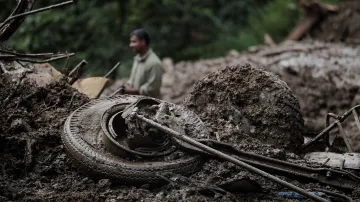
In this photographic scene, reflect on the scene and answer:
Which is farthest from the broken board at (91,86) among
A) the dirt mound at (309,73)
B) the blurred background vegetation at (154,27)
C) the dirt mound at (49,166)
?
the blurred background vegetation at (154,27)

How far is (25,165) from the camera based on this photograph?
4.57 metres

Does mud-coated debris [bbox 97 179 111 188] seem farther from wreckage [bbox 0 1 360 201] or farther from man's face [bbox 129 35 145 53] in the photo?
man's face [bbox 129 35 145 53]

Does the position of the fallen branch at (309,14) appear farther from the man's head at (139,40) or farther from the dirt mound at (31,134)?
the dirt mound at (31,134)

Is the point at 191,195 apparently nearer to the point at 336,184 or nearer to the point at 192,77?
the point at 336,184

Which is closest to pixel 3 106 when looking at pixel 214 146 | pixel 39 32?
pixel 214 146

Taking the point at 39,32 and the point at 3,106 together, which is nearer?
the point at 3,106

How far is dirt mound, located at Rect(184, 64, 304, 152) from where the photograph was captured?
16.3 ft

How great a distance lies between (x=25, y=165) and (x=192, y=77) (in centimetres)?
805

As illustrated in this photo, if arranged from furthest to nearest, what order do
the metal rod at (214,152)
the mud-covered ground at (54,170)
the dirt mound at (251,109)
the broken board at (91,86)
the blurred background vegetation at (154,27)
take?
1. the blurred background vegetation at (154,27)
2. the broken board at (91,86)
3. the dirt mound at (251,109)
4. the mud-covered ground at (54,170)
5. the metal rod at (214,152)

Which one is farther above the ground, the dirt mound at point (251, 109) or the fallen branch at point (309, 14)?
the fallen branch at point (309, 14)

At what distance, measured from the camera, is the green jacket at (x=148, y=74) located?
778cm

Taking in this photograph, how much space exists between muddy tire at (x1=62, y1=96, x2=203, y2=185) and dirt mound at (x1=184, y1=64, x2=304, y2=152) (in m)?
0.68

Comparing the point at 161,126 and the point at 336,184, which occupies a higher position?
the point at 161,126

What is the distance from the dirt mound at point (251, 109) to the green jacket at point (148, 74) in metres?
2.60
